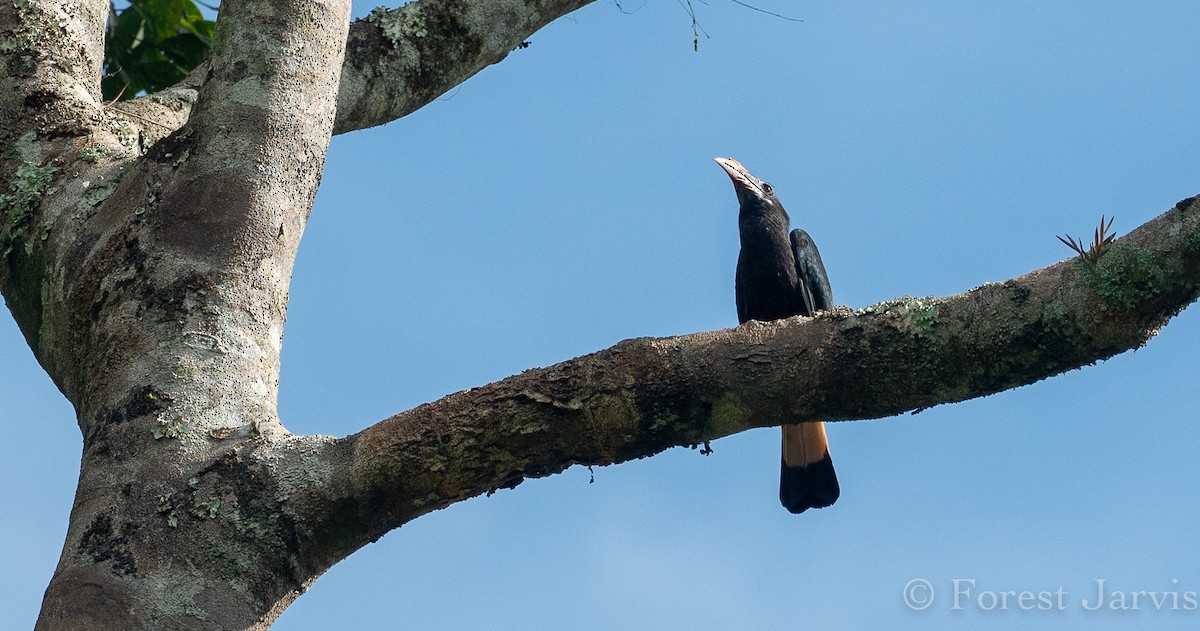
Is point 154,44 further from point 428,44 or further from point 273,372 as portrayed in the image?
point 273,372

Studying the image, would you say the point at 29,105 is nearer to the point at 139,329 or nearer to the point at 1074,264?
the point at 139,329

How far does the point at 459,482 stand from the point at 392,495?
0.13 metres

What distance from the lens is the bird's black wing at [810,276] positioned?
6008 mm

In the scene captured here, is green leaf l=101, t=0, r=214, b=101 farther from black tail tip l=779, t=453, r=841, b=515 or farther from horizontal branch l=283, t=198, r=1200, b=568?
horizontal branch l=283, t=198, r=1200, b=568

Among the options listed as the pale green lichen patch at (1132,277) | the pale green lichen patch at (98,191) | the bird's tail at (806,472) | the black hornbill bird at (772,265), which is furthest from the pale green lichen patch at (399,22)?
the pale green lichen patch at (1132,277)

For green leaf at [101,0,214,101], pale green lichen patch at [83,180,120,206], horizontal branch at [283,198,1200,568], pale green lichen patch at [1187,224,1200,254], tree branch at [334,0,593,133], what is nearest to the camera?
pale green lichen patch at [1187,224,1200,254]

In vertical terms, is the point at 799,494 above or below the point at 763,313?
below

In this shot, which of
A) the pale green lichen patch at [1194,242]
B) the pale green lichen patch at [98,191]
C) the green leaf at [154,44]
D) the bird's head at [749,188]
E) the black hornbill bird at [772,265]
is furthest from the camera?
the bird's head at [749,188]

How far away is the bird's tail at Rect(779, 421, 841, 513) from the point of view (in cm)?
500

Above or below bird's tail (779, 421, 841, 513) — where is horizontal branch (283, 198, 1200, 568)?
below

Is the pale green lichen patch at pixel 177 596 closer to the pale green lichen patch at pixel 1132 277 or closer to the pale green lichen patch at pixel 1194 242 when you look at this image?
the pale green lichen patch at pixel 1132 277

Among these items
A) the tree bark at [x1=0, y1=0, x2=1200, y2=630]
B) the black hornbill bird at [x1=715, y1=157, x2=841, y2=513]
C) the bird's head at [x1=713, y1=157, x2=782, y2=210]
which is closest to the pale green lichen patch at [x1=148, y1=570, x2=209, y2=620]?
the tree bark at [x1=0, y1=0, x2=1200, y2=630]

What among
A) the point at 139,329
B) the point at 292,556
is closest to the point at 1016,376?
the point at 292,556

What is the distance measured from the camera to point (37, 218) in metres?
2.82
